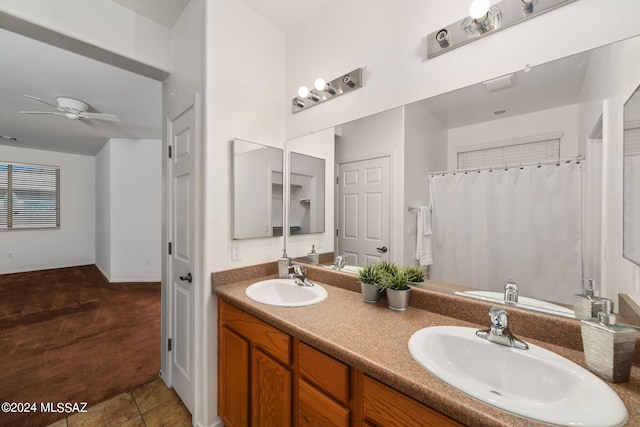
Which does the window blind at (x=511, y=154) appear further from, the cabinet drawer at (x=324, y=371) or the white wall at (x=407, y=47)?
the cabinet drawer at (x=324, y=371)

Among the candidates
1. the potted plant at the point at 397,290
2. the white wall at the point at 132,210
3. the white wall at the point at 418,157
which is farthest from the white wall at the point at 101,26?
the white wall at the point at 132,210

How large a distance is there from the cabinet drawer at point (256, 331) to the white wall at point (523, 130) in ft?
3.60

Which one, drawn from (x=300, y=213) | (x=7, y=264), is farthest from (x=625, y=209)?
(x=7, y=264)

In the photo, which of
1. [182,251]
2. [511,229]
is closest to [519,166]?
[511,229]

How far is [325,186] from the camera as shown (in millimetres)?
1808

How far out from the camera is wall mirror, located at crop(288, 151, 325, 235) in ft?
6.06

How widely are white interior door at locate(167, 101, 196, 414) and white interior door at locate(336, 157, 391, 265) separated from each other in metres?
0.95

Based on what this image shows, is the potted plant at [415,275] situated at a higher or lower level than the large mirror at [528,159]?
lower

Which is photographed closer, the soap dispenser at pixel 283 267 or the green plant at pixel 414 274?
the green plant at pixel 414 274

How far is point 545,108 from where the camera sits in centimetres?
98

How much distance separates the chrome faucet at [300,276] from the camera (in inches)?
62.6

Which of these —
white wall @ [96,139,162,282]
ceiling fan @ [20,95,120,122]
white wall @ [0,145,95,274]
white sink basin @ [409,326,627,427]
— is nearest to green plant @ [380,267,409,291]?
white sink basin @ [409,326,627,427]

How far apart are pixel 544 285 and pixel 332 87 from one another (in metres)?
1.48

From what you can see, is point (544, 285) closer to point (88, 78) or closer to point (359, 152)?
point (359, 152)
